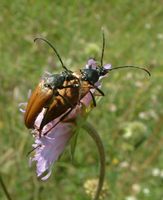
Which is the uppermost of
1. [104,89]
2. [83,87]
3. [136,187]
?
[104,89]

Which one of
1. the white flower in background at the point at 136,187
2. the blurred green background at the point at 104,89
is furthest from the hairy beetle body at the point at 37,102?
the white flower in background at the point at 136,187

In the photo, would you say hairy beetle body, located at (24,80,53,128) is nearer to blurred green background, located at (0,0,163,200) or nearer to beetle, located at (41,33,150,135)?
beetle, located at (41,33,150,135)

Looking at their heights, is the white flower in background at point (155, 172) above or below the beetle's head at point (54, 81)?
below

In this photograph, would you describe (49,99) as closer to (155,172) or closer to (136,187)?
(136,187)

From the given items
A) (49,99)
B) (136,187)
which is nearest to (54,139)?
(49,99)

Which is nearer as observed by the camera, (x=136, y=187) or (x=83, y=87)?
(x=83, y=87)

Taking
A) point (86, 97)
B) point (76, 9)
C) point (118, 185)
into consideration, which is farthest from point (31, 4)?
point (86, 97)

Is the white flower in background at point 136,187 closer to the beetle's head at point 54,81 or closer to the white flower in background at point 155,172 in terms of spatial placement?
the white flower in background at point 155,172

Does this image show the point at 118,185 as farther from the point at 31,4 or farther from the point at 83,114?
the point at 31,4
